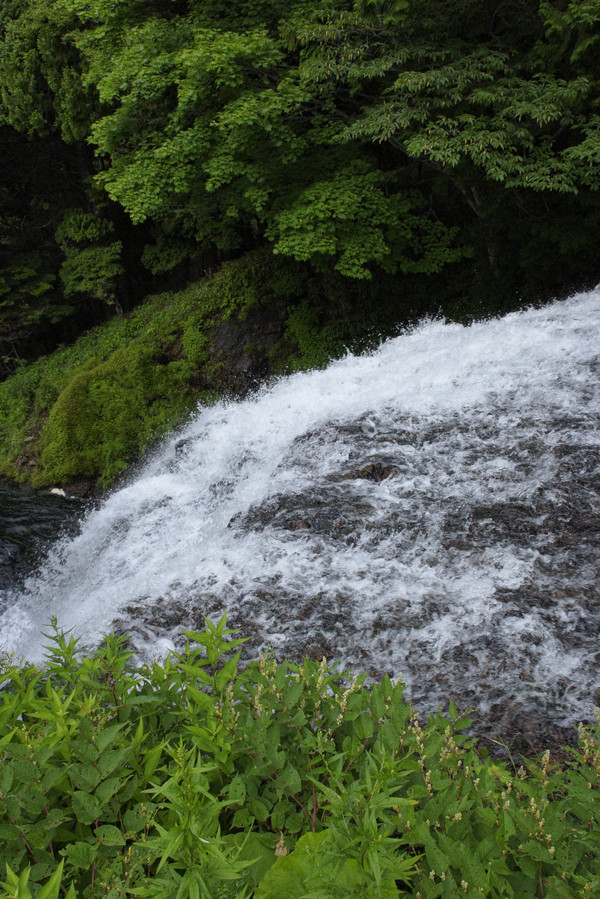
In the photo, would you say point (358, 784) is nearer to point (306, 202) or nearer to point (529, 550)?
point (529, 550)

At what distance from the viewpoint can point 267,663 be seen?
193 cm

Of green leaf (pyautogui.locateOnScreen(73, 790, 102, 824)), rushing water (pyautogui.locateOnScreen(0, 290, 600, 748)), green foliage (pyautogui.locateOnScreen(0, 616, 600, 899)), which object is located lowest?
rushing water (pyautogui.locateOnScreen(0, 290, 600, 748))

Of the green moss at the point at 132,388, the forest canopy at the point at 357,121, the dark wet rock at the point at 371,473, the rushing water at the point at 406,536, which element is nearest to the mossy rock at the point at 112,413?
the green moss at the point at 132,388

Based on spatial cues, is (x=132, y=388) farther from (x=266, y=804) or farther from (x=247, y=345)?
(x=266, y=804)

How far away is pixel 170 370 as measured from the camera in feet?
35.6

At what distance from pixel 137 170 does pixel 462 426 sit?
6912mm

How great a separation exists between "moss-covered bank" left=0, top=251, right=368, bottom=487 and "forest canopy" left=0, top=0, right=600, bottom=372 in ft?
3.72

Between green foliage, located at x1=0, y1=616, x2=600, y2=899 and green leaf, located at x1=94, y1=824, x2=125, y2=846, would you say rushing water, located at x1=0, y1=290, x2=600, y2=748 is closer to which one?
green foliage, located at x1=0, y1=616, x2=600, y2=899

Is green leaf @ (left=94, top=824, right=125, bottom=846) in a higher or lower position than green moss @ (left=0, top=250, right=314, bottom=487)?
higher

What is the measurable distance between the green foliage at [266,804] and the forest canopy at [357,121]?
6.96 m

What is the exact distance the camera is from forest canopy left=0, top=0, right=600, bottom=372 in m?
7.00

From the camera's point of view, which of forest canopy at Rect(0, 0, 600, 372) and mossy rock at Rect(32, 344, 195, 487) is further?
mossy rock at Rect(32, 344, 195, 487)

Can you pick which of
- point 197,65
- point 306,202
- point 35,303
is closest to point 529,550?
point 306,202

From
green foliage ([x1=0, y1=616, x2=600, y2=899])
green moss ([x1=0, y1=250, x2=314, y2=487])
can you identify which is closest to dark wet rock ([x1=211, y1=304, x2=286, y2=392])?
green moss ([x1=0, y1=250, x2=314, y2=487])
